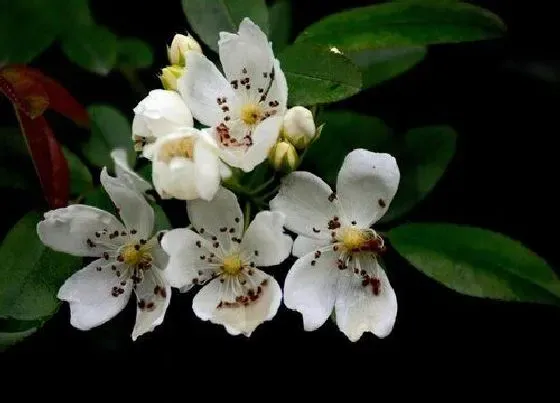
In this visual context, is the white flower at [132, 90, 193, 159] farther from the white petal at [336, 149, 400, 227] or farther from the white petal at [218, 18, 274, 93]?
the white petal at [336, 149, 400, 227]

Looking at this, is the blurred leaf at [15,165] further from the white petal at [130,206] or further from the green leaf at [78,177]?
the white petal at [130,206]

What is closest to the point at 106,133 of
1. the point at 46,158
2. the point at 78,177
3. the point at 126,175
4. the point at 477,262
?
the point at 78,177

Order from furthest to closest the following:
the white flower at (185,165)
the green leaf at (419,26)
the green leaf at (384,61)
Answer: the green leaf at (384,61) → the green leaf at (419,26) → the white flower at (185,165)

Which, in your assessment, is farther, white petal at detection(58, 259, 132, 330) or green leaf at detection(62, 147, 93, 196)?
green leaf at detection(62, 147, 93, 196)

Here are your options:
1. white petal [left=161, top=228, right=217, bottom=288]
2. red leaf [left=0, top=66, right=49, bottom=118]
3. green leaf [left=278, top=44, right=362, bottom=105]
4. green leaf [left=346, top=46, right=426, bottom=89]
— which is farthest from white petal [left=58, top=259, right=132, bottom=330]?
green leaf [left=346, top=46, right=426, bottom=89]

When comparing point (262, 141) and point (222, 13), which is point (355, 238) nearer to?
point (262, 141)

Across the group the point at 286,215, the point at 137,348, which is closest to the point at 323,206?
the point at 286,215

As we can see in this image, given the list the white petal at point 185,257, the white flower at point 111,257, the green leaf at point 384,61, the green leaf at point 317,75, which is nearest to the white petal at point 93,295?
the white flower at point 111,257
